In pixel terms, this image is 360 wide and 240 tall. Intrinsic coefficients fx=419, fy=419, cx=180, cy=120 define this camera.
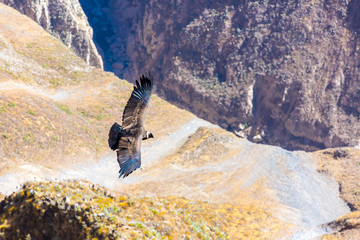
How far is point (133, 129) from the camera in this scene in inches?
546

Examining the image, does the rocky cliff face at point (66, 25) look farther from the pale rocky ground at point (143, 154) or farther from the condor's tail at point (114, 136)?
the condor's tail at point (114, 136)

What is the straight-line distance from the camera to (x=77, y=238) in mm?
14164

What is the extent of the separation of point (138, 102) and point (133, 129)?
3.09 ft

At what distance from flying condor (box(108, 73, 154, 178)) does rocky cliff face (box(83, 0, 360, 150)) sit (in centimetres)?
8481

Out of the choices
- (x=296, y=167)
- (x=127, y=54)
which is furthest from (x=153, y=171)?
(x=127, y=54)

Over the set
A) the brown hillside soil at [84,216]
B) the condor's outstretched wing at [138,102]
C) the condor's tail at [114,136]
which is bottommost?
the brown hillside soil at [84,216]

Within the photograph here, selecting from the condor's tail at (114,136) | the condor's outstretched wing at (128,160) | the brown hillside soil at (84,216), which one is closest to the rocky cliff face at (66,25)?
the brown hillside soil at (84,216)

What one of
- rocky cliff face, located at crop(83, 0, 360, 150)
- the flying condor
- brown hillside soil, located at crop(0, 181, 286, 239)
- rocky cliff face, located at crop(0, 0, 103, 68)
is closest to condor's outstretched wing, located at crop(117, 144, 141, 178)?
the flying condor

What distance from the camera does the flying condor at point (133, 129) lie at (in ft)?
44.4

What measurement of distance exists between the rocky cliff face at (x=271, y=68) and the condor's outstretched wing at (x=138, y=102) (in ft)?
278

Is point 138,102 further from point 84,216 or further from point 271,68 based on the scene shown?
point 271,68

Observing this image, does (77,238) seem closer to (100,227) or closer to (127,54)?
(100,227)

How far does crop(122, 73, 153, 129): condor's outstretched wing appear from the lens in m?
13.4

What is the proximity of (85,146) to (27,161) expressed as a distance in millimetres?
7328
